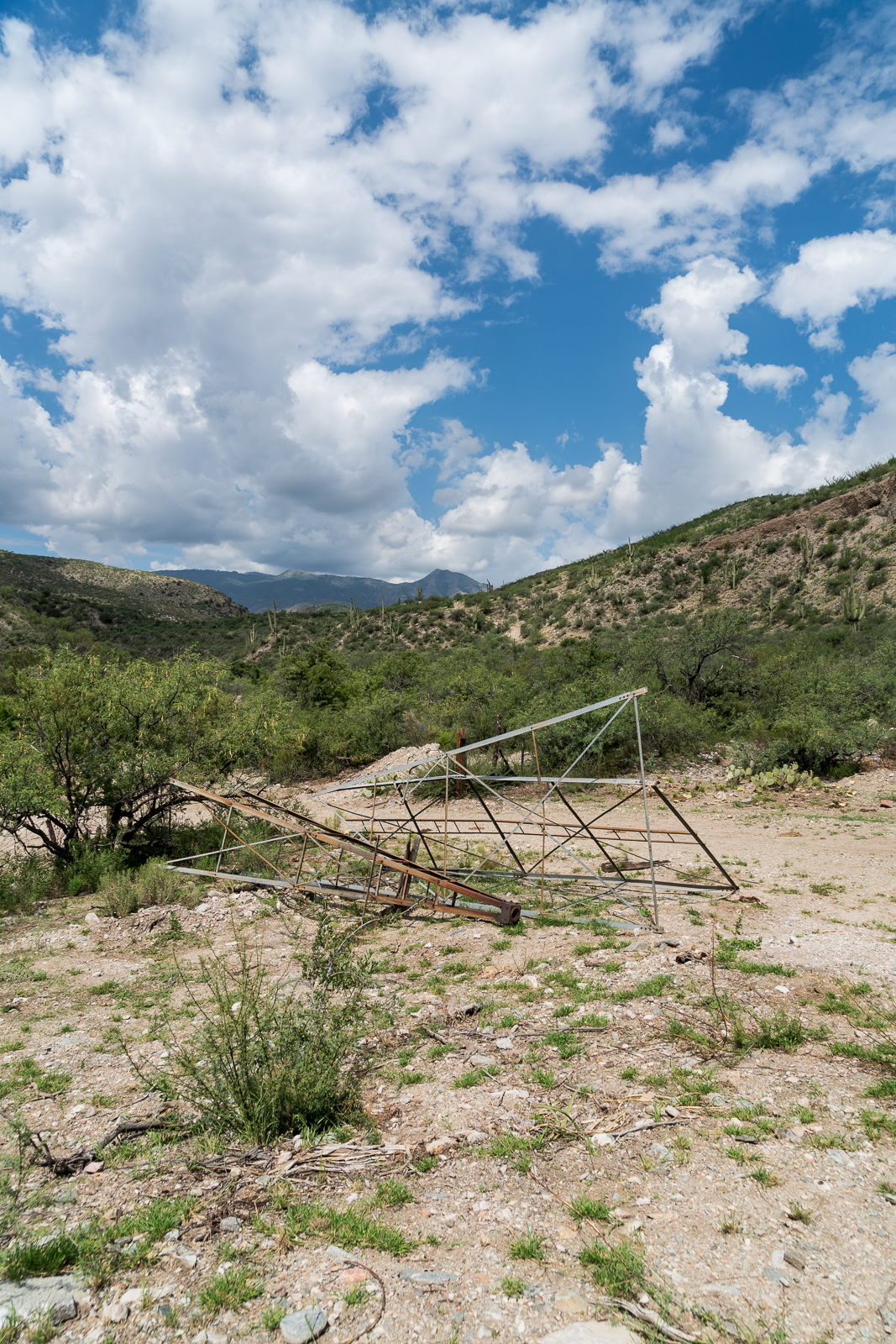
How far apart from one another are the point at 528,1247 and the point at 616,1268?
49cm

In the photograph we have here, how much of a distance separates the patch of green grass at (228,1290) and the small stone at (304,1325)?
0.26 metres

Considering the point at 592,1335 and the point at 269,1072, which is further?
the point at 269,1072

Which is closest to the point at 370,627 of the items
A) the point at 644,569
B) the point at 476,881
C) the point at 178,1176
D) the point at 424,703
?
the point at 644,569

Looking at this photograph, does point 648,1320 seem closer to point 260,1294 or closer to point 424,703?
point 260,1294

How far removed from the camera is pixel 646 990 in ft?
21.3

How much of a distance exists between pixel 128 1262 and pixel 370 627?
5791 centimetres

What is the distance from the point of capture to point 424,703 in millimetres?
25984

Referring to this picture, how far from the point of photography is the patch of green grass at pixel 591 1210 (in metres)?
3.50

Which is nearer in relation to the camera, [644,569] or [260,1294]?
[260,1294]

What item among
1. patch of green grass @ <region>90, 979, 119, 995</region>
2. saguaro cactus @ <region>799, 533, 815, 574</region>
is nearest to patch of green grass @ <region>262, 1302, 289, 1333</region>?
patch of green grass @ <region>90, 979, 119, 995</region>

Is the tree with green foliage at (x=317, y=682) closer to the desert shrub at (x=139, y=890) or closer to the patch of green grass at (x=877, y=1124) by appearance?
the desert shrub at (x=139, y=890)

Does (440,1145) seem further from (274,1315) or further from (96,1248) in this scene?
(96,1248)

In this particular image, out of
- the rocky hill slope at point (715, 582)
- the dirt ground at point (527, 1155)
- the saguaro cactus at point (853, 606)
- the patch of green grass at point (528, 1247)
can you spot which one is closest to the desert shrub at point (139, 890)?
the dirt ground at point (527, 1155)

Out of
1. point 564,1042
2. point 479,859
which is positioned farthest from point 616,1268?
point 479,859
